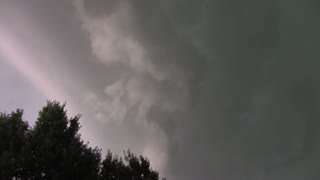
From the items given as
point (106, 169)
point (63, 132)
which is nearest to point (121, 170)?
point (106, 169)

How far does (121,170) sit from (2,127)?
9.41 m

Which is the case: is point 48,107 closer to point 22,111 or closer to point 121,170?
point 22,111

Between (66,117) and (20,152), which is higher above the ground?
(66,117)

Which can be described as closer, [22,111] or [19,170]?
[19,170]

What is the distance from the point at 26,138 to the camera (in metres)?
30.9

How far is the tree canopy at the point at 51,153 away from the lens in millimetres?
29812

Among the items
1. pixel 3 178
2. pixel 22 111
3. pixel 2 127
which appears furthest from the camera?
pixel 22 111

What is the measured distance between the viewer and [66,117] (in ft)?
108

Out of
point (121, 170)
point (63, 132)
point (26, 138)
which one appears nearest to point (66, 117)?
point (63, 132)

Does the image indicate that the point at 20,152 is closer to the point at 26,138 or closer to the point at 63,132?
the point at 26,138

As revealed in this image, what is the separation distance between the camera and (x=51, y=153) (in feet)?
99.1

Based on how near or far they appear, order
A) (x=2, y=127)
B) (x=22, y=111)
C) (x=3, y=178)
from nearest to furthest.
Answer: (x=3, y=178), (x=2, y=127), (x=22, y=111)

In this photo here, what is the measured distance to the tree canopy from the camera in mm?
29812

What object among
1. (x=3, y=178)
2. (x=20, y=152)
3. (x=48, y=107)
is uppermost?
(x=48, y=107)
